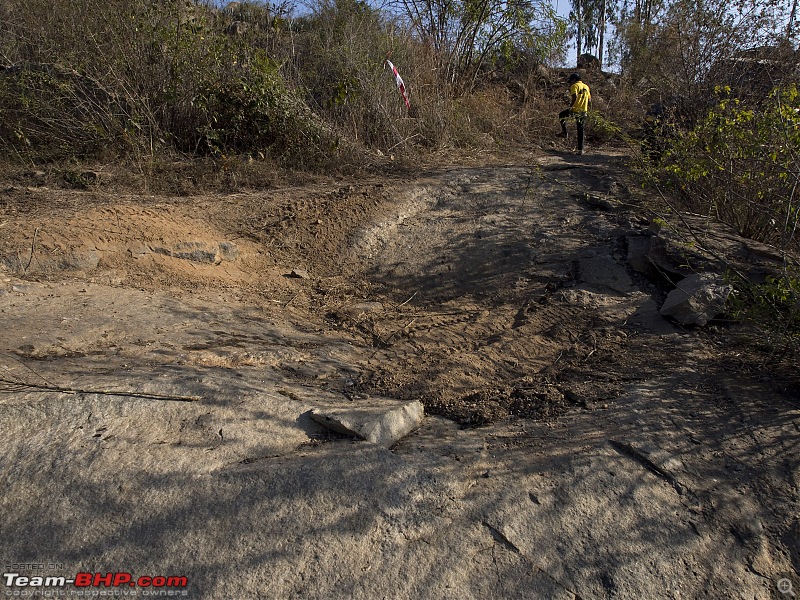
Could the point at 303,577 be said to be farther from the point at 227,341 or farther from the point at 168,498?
the point at 227,341

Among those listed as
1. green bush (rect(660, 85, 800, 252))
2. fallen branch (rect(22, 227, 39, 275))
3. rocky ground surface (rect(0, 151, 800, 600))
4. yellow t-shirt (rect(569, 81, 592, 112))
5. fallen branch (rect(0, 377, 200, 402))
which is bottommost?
rocky ground surface (rect(0, 151, 800, 600))

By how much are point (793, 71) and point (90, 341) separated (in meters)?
7.14

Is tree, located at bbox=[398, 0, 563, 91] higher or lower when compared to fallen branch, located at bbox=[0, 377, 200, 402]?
higher

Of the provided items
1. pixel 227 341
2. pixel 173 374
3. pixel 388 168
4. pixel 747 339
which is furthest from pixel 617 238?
pixel 173 374

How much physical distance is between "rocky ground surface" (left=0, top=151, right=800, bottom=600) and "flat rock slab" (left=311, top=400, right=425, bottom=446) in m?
0.04

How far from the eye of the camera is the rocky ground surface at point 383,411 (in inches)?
85.0

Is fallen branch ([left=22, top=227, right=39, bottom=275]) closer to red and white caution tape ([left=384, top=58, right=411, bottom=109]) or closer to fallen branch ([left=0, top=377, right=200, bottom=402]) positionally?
fallen branch ([left=0, top=377, right=200, bottom=402])

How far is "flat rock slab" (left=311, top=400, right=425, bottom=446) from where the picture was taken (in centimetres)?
270

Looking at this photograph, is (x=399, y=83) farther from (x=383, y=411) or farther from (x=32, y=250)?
(x=383, y=411)

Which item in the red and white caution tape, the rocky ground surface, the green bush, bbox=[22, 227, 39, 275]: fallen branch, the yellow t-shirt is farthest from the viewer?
the yellow t-shirt

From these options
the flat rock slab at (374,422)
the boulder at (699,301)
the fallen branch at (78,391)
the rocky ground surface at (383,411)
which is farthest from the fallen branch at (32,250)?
the boulder at (699,301)

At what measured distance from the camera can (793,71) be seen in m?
6.27

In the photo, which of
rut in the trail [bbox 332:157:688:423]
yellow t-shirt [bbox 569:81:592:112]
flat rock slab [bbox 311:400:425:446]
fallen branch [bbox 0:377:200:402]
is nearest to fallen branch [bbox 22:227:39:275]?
fallen branch [bbox 0:377:200:402]

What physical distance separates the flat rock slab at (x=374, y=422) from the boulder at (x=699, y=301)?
2018 mm
